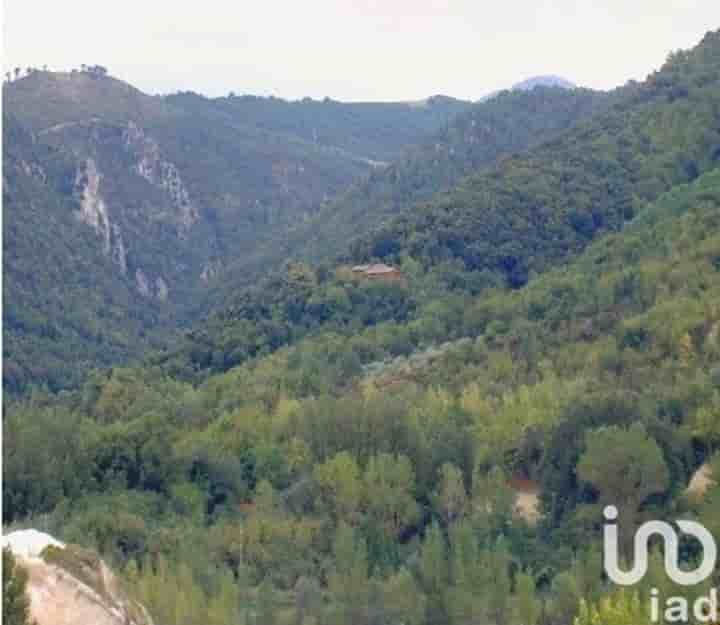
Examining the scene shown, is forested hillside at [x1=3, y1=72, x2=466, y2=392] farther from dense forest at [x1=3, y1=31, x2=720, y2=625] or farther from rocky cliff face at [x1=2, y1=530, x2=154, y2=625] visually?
rocky cliff face at [x1=2, y1=530, x2=154, y2=625]

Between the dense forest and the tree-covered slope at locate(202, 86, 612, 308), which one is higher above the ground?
the tree-covered slope at locate(202, 86, 612, 308)

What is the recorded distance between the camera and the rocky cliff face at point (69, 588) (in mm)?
12266

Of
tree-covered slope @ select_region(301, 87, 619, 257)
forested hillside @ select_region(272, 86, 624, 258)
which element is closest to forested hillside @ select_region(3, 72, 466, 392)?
forested hillside @ select_region(272, 86, 624, 258)

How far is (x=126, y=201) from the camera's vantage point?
12031cm

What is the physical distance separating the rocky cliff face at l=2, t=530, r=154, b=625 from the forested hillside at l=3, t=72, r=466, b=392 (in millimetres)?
56861

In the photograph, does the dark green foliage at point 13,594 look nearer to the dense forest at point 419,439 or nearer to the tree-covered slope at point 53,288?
the dense forest at point 419,439

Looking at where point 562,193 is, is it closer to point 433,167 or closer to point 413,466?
point 413,466

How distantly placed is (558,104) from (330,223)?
19640 mm

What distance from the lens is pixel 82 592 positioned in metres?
12.3

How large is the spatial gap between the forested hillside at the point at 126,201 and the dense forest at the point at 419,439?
2316 centimetres

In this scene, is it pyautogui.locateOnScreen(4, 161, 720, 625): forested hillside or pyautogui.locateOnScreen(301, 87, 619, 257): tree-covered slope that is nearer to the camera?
pyautogui.locateOnScreen(4, 161, 720, 625): forested hillside

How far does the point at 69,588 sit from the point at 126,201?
110 meters

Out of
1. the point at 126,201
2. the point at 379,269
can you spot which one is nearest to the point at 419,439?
the point at 379,269

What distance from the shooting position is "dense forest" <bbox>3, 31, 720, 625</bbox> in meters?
23.5
